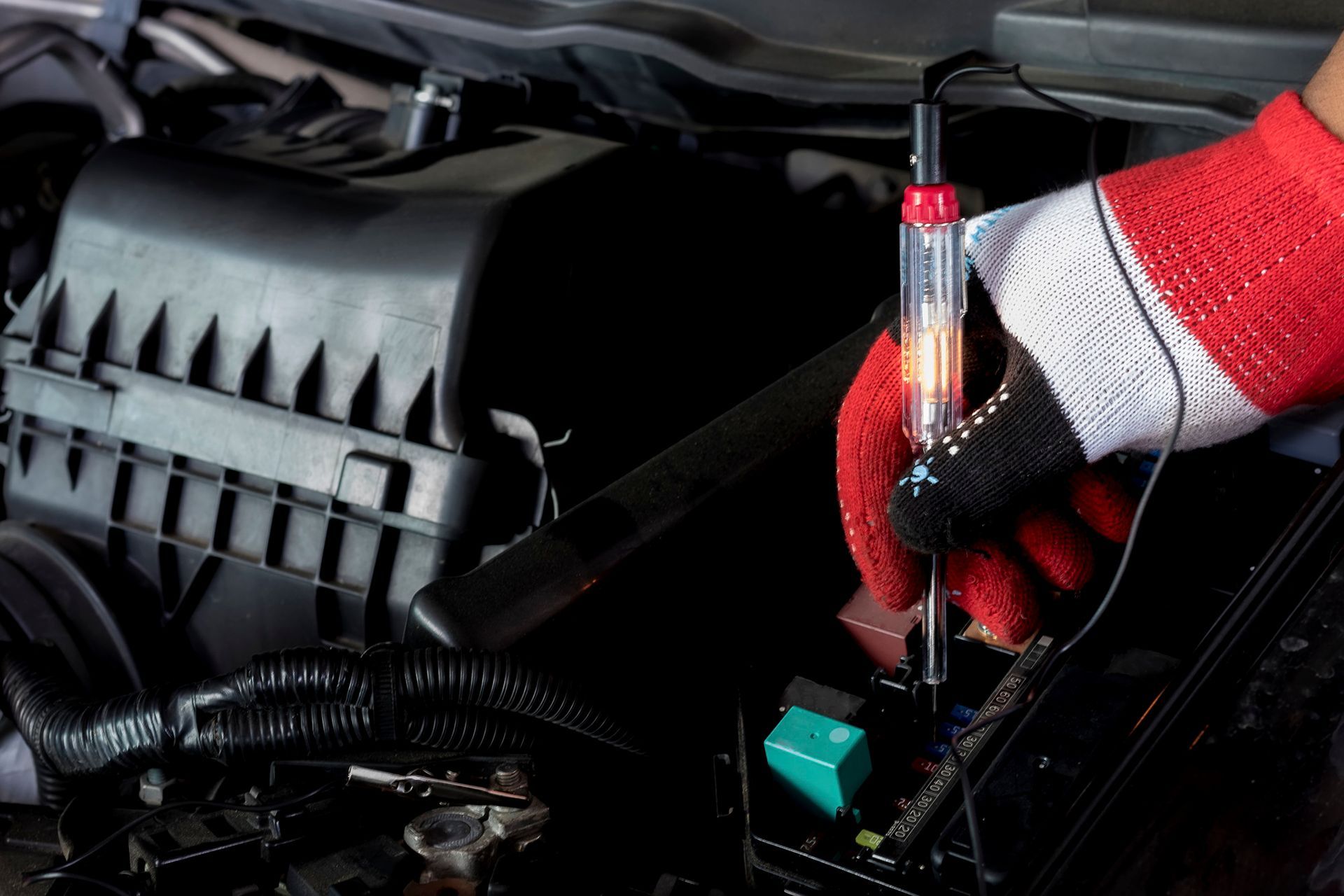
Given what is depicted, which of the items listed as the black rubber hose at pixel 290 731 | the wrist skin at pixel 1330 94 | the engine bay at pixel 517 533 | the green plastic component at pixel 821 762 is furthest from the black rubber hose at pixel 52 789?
the wrist skin at pixel 1330 94

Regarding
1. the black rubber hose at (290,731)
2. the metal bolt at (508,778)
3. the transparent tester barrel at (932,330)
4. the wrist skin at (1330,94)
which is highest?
the wrist skin at (1330,94)

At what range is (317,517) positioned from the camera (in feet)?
3.37

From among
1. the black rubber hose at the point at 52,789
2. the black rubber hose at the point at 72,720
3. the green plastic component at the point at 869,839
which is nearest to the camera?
the green plastic component at the point at 869,839

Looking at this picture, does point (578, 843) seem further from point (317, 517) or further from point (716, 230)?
point (716, 230)

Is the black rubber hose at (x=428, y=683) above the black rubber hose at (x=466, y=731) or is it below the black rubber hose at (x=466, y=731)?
above

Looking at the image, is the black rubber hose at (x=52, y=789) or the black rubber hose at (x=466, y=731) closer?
the black rubber hose at (x=466, y=731)

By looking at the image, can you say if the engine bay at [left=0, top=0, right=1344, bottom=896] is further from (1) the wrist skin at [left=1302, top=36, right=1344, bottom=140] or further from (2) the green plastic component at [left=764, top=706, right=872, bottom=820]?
(1) the wrist skin at [left=1302, top=36, right=1344, bottom=140]

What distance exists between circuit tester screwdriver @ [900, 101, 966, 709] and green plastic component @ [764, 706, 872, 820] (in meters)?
0.09

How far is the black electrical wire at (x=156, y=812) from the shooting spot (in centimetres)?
70

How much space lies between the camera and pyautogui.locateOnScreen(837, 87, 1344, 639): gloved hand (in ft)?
2.35

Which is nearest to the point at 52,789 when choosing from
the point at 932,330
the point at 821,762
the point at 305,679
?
the point at 305,679

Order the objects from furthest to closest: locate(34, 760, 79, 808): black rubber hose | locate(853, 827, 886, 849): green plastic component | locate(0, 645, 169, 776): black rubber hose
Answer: locate(34, 760, 79, 808): black rubber hose → locate(0, 645, 169, 776): black rubber hose → locate(853, 827, 886, 849): green plastic component

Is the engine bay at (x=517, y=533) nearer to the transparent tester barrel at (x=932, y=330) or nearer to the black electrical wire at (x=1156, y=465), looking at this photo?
the black electrical wire at (x=1156, y=465)

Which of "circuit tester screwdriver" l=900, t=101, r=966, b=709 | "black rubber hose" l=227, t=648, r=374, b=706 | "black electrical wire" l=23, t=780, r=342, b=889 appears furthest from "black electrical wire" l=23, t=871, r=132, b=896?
"circuit tester screwdriver" l=900, t=101, r=966, b=709
